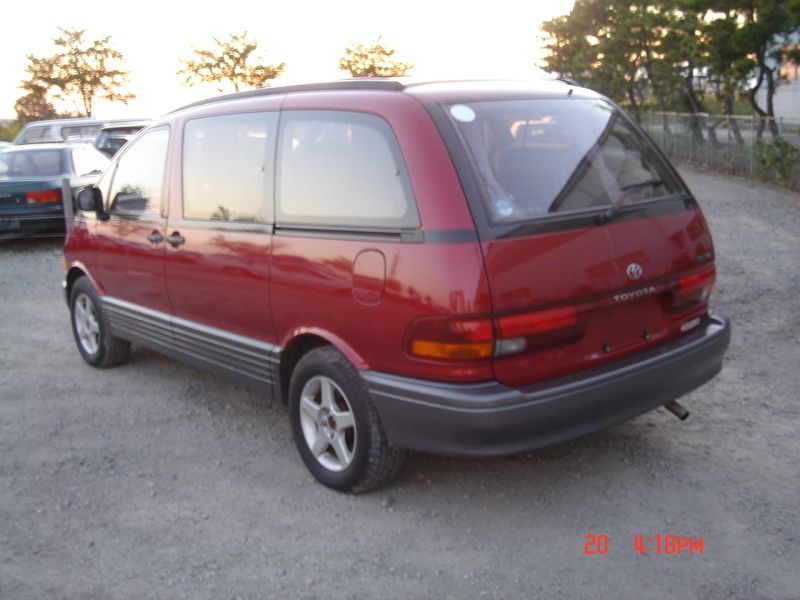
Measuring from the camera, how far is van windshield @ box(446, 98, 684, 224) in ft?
12.2

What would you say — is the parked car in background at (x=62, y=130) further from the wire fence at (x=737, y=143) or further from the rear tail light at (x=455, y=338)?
the rear tail light at (x=455, y=338)

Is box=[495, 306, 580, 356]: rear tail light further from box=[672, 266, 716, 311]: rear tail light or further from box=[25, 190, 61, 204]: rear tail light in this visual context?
box=[25, 190, 61, 204]: rear tail light

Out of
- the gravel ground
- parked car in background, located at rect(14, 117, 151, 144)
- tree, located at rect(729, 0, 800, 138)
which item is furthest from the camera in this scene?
parked car in background, located at rect(14, 117, 151, 144)

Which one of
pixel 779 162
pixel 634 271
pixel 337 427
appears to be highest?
pixel 634 271

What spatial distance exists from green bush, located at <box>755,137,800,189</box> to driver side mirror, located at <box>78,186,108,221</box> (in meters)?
12.1

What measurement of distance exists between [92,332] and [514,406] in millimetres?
4028

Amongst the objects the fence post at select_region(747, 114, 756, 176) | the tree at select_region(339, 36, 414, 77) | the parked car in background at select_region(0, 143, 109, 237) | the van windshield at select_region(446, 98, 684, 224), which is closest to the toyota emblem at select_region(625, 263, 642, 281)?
the van windshield at select_region(446, 98, 684, 224)

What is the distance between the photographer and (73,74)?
41344 millimetres

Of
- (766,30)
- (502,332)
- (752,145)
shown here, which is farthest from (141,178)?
(766,30)

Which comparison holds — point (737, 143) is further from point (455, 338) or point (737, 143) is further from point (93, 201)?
point (455, 338)

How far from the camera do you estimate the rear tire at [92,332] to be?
6254mm

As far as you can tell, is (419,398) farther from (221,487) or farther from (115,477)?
(115,477)

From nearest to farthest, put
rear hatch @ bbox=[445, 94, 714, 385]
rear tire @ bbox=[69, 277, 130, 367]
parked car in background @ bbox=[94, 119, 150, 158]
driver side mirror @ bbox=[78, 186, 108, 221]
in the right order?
rear hatch @ bbox=[445, 94, 714, 385]
driver side mirror @ bbox=[78, 186, 108, 221]
rear tire @ bbox=[69, 277, 130, 367]
parked car in background @ bbox=[94, 119, 150, 158]

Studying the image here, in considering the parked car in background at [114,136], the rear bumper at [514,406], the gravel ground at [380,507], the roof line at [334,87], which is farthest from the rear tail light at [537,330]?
the parked car in background at [114,136]
